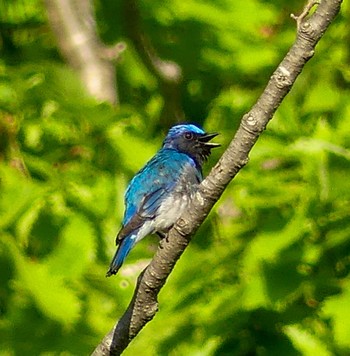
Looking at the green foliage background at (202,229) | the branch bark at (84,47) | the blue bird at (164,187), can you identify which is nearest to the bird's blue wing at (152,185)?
the blue bird at (164,187)

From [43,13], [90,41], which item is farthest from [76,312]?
→ [43,13]

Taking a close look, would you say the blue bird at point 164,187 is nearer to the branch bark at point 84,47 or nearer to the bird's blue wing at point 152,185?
the bird's blue wing at point 152,185

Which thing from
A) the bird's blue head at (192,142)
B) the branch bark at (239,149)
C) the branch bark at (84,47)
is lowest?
the branch bark at (239,149)

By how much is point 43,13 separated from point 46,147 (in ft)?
3.86

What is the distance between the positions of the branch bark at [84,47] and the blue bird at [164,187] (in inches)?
36.7

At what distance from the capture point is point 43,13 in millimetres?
6031

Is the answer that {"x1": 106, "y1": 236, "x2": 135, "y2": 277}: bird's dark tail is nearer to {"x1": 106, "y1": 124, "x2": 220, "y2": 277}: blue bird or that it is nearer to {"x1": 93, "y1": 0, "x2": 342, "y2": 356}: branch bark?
{"x1": 106, "y1": 124, "x2": 220, "y2": 277}: blue bird

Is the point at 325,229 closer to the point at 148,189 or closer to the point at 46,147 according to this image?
the point at 148,189

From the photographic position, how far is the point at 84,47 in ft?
18.7

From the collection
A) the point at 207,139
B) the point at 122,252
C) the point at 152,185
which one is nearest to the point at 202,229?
the point at 207,139

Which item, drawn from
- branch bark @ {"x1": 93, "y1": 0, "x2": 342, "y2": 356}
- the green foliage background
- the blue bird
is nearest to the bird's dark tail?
the blue bird

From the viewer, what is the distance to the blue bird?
157 inches

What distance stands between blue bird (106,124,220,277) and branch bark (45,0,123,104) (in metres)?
0.93

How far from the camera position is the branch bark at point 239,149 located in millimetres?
2777
